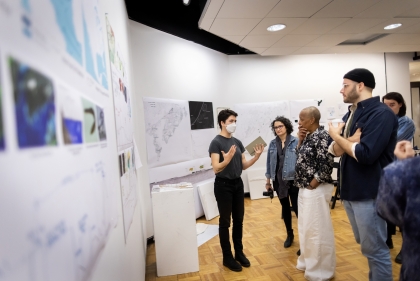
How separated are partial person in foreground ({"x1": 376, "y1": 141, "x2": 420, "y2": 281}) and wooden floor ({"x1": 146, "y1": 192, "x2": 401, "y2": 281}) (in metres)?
1.70

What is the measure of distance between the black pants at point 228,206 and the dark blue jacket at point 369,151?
1000 mm

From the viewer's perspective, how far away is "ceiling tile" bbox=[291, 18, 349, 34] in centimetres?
349

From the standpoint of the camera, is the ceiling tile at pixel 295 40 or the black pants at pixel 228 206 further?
the ceiling tile at pixel 295 40

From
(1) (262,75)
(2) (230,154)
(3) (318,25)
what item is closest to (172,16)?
(3) (318,25)

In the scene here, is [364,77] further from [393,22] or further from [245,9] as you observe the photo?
[393,22]

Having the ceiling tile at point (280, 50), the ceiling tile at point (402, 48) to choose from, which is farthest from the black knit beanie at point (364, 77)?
the ceiling tile at point (402, 48)

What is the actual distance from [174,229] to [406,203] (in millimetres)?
2046

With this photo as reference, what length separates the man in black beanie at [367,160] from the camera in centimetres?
160

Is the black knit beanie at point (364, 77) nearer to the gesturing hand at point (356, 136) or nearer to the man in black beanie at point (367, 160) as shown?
the man in black beanie at point (367, 160)

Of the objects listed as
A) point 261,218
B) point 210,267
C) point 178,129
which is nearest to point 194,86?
point 178,129

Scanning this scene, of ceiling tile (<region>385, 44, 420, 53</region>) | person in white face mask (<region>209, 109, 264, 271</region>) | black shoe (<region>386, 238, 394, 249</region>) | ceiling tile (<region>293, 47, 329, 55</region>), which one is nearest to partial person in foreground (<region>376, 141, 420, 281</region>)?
person in white face mask (<region>209, 109, 264, 271</region>)

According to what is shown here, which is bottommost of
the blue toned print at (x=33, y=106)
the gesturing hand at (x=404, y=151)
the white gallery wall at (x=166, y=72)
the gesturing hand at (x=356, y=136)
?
the gesturing hand at (x=404, y=151)

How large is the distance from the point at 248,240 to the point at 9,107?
3.31 metres

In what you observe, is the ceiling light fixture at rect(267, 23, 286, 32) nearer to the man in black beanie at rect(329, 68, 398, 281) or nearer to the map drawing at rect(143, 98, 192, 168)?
the map drawing at rect(143, 98, 192, 168)
